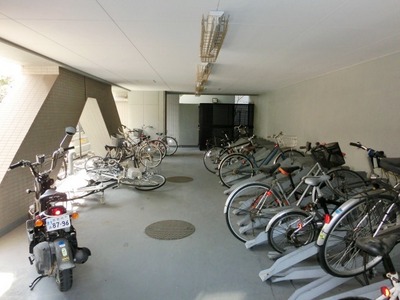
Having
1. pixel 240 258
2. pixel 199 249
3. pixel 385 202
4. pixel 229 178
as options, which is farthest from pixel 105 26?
pixel 229 178

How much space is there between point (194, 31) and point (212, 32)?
25cm

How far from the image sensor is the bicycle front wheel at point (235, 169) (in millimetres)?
4785

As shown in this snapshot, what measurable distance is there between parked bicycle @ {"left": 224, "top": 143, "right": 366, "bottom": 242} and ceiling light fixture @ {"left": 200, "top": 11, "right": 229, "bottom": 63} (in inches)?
56.9

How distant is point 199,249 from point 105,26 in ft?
7.44

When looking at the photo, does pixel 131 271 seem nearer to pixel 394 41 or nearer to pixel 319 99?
pixel 394 41

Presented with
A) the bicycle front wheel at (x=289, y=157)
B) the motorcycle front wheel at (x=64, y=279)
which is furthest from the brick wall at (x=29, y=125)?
the bicycle front wheel at (x=289, y=157)

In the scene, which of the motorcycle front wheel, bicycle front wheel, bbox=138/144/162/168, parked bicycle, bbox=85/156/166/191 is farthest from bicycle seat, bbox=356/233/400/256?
bicycle front wheel, bbox=138/144/162/168

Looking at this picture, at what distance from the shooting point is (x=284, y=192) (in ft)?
9.29

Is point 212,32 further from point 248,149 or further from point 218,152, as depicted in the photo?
point 218,152

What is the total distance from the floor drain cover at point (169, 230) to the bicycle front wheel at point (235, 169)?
1828mm

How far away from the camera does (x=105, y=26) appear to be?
226 cm

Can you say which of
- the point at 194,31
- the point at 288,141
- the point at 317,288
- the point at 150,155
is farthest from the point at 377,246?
the point at 150,155

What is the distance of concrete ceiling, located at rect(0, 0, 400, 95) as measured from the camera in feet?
5.93

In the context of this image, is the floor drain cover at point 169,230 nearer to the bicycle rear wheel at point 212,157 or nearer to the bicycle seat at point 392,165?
the bicycle seat at point 392,165
